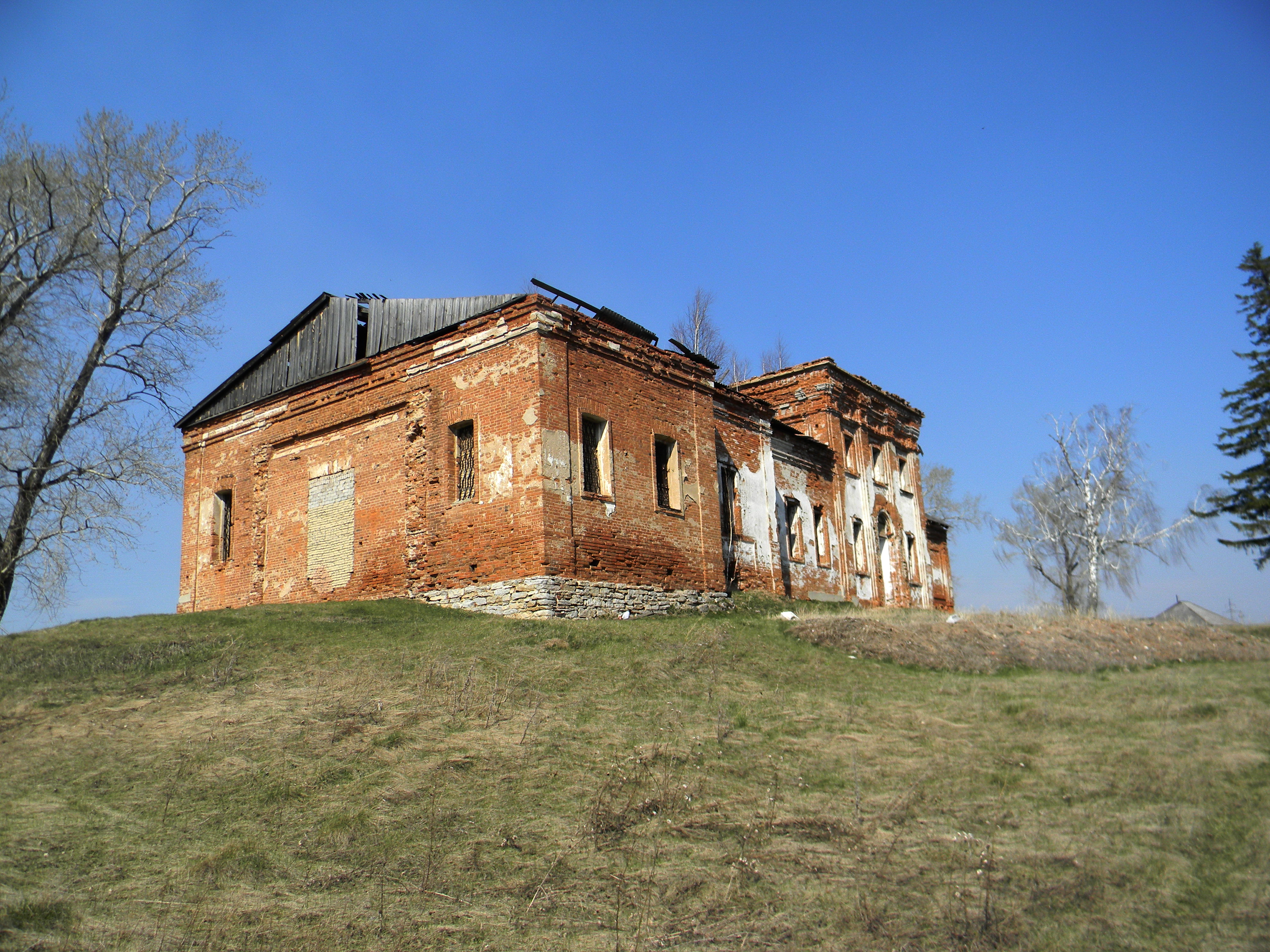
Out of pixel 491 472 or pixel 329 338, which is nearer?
pixel 491 472

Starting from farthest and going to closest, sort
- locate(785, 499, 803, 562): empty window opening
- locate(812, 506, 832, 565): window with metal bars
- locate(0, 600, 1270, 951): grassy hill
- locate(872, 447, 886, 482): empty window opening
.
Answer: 1. locate(872, 447, 886, 482): empty window opening
2. locate(812, 506, 832, 565): window with metal bars
3. locate(785, 499, 803, 562): empty window opening
4. locate(0, 600, 1270, 951): grassy hill

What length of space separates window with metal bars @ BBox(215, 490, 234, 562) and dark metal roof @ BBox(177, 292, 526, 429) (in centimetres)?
213

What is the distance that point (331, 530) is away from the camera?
726 inches

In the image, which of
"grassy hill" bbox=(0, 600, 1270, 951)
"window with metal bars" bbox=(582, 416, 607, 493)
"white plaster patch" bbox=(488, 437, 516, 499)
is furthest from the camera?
"window with metal bars" bbox=(582, 416, 607, 493)

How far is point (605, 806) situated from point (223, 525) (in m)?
17.2

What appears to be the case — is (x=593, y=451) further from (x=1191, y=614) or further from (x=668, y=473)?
(x=1191, y=614)

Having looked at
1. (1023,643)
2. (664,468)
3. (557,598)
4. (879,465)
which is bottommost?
(1023,643)

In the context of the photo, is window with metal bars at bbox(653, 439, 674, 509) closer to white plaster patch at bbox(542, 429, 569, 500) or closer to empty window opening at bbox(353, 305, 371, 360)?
white plaster patch at bbox(542, 429, 569, 500)

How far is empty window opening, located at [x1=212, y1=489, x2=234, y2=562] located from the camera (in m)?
21.1

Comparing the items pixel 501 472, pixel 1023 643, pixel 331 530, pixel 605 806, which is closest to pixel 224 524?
pixel 331 530

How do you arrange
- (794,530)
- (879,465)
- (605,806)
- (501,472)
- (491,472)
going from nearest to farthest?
(605,806) < (501,472) < (491,472) < (794,530) < (879,465)

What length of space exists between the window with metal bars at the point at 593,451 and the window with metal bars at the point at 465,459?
2.07m

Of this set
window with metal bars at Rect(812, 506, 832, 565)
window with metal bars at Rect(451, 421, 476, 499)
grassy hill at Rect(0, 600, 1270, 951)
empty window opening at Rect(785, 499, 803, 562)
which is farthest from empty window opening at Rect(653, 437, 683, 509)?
window with metal bars at Rect(812, 506, 832, 565)

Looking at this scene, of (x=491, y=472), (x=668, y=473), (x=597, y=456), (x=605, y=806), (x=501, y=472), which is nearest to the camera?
(x=605, y=806)
